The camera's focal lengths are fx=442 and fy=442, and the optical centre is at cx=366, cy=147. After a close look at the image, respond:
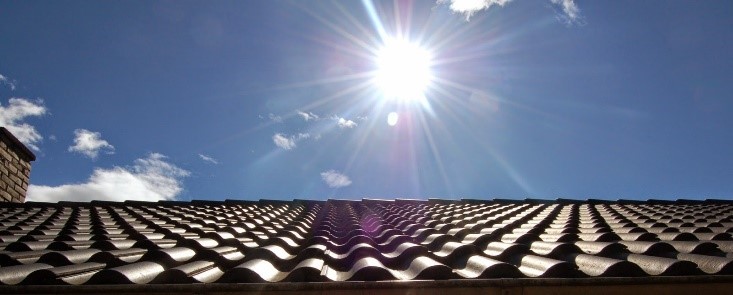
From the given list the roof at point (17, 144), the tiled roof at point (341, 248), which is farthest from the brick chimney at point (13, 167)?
the tiled roof at point (341, 248)

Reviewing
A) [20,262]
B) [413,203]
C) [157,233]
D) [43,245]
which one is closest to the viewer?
[20,262]

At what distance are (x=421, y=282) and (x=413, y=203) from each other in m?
6.59

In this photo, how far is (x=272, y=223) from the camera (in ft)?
19.1

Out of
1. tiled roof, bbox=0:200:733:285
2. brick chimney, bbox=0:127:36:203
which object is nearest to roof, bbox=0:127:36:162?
brick chimney, bbox=0:127:36:203

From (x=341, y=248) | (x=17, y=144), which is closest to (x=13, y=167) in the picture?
(x=17, y=144)

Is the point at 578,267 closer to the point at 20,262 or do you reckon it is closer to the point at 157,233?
the point at 20,262

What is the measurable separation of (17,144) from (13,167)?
1.50 feet

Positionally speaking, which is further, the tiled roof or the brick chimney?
the brick chimney

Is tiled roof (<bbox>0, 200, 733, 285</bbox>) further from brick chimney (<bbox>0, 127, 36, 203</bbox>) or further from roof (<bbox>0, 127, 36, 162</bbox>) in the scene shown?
roof (<bbox>0, 127, 36, 162</bbox>)

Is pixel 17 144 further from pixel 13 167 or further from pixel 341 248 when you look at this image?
pixel 341 248

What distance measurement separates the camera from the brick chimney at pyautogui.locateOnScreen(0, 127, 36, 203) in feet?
26.9

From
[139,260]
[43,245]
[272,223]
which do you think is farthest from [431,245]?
[43,245]

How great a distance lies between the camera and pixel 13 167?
8.58 m

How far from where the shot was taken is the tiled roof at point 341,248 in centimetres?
252
